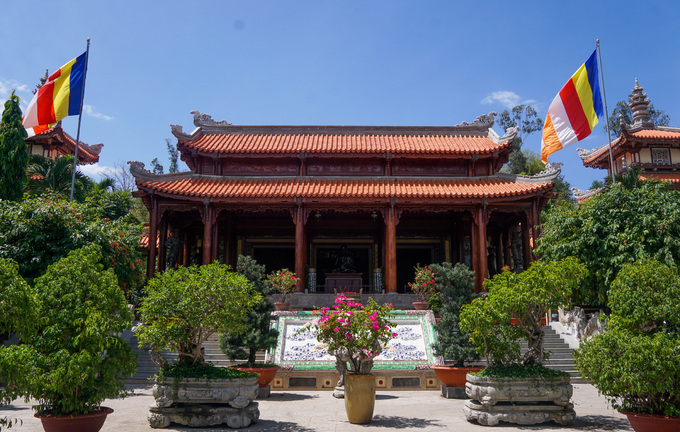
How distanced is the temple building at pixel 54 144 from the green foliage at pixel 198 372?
2160 centimetres

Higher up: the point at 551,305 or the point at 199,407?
the point at 551,305

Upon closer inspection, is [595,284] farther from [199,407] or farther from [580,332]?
[199,407]

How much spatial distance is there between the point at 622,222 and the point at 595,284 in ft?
5.48

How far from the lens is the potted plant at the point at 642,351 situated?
6.09 metres

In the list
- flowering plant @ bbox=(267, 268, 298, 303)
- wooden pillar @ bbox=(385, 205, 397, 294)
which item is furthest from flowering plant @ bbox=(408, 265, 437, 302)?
flowering plant @ bbox=(267, 268, 298, 303)

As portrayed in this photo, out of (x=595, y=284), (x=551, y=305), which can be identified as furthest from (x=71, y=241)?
(x=595, y=284)

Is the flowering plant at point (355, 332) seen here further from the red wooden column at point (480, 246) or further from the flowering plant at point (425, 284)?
the red wooden column at point (480, 246)

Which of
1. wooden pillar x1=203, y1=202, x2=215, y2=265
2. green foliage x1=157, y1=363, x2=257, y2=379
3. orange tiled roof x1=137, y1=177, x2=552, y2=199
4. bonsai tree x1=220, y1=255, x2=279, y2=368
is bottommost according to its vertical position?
green foliage x1=157, y1=363, x2=257, y2=379

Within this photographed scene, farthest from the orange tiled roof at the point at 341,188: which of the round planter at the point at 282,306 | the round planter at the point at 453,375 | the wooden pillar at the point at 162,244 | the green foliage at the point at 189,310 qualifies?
the green foliage at the point at 189,310

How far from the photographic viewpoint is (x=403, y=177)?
65.0 ft

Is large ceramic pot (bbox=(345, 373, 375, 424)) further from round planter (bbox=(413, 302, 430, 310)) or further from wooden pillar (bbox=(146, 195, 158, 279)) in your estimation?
wooden pillar (bbox=(146, 195, 158, 279))

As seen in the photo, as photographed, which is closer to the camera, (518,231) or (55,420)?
(55,420)

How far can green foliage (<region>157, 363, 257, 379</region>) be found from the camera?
763 centimetres

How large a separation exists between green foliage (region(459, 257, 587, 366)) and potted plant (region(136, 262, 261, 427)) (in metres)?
3.61
